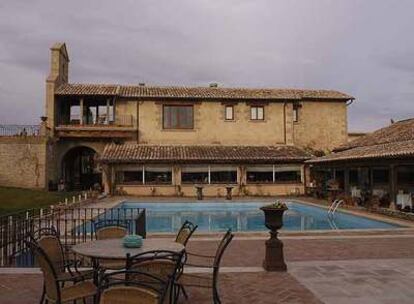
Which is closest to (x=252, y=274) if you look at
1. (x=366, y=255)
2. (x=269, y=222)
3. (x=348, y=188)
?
(x=269, y=222)

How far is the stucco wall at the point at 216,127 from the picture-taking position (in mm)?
30391

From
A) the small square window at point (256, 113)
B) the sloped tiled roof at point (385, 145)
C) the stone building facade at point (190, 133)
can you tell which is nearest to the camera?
the sloped tiled roof at point (385, 145)

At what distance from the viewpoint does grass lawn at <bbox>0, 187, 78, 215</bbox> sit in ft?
63.5

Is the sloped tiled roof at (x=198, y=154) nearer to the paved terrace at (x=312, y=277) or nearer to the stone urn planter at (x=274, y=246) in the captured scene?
the paved terrace at (x=312, y=277)

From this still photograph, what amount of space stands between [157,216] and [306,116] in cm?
1543

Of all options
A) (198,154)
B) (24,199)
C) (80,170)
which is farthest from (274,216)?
(80,170)

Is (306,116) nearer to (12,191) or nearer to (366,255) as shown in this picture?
(12,191)

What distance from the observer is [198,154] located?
28797mm

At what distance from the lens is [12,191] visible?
24.2 m

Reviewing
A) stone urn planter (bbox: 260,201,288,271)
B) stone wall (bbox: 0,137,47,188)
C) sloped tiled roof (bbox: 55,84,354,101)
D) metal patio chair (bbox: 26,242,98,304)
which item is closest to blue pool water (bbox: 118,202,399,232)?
stone wall (bbox: 0,137,47,188)

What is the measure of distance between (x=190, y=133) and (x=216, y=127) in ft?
5.71

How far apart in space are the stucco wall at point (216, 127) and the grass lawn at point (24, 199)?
325 inches

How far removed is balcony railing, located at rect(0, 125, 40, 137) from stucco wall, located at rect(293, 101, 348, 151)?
649 inches

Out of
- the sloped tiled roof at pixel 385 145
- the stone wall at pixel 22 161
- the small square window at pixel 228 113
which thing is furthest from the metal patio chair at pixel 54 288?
the small square window at pixel 228 113
